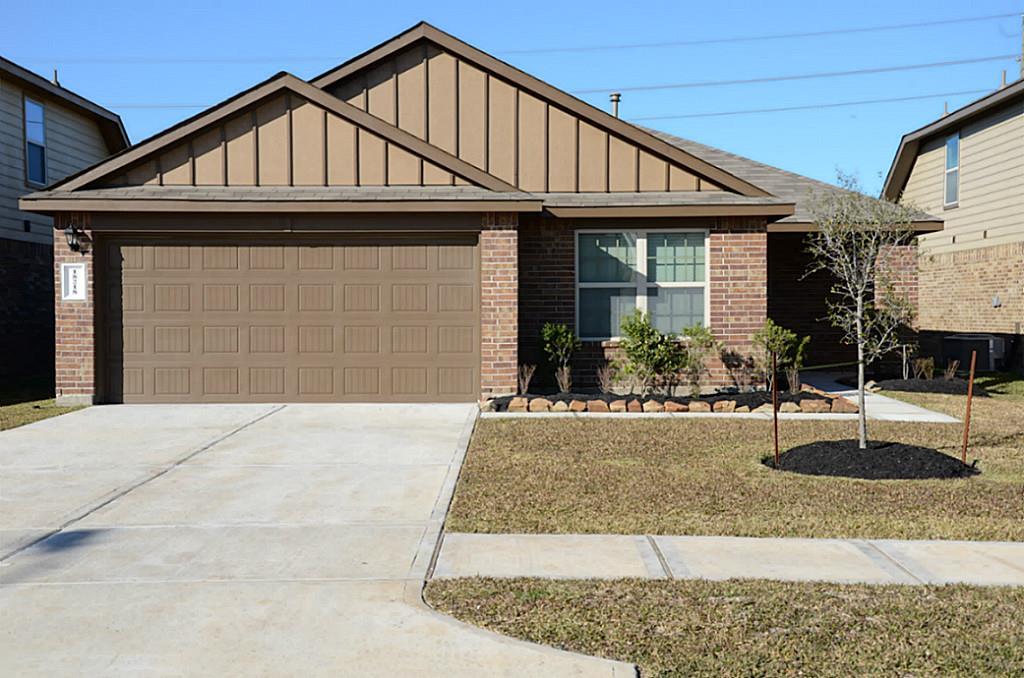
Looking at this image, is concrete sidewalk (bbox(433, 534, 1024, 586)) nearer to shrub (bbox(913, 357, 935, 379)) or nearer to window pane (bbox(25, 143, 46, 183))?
shrub (bbox(913, 357, 935, 379))

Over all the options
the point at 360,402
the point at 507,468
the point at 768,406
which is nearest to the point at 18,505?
the point at 507,468

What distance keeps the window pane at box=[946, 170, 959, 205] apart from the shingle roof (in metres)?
4.48

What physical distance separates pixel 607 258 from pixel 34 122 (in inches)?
499

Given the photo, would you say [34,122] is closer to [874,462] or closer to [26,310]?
[26,310]

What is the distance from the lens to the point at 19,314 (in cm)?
1878

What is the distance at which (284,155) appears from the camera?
14.2 m

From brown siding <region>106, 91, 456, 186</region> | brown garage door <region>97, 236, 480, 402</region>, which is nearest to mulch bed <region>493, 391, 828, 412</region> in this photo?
brown garage door <region>97, 236, 480, 402</region>

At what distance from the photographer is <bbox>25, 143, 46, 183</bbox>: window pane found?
19500 mm

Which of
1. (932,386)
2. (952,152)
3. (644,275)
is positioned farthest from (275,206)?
(952,152)

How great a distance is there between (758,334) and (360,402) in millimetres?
6286

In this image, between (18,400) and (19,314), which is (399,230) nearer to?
(18,400)

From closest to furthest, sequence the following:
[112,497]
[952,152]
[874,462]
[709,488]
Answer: [112,497] → [709,488] → [874,462] → [952,152]

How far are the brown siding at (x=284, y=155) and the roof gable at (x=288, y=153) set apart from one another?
0.05 feet

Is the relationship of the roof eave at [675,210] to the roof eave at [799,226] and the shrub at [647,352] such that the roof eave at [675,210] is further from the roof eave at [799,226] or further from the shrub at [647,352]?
the roof eave at [799,226]
